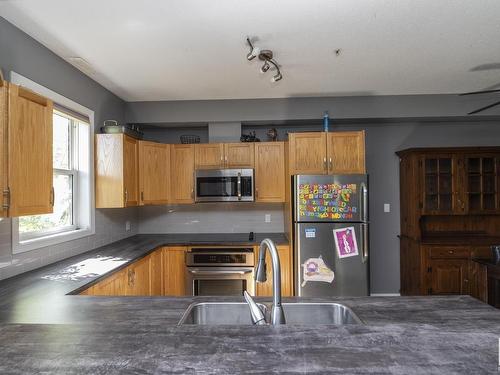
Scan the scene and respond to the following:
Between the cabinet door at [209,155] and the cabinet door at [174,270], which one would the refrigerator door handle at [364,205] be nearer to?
the cabinet door at [209,155]

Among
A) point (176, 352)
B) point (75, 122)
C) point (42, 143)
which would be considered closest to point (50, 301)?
point (42, 143)

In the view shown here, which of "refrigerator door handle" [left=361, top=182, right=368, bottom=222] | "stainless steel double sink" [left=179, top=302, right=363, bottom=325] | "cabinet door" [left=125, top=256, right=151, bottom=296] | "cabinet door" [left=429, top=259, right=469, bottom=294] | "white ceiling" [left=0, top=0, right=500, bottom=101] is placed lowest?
"cabinet door" [left=429, top=259, right=469, bottom=294]

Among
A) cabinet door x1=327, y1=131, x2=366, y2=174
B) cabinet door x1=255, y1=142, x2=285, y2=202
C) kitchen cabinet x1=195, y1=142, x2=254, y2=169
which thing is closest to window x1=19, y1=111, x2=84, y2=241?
kitchen cabinet x1=195, y1=142, x2=254, y2=169

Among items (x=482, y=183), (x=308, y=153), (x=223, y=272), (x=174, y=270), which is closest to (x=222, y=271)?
(x=223, y=272)

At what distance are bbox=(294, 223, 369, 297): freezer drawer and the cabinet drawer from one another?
2.91ft

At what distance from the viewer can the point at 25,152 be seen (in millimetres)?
1682

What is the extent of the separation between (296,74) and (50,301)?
2.58 metres

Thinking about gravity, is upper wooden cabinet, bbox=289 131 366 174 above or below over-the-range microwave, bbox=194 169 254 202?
above

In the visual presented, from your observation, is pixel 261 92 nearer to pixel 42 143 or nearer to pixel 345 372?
pixel 42 143

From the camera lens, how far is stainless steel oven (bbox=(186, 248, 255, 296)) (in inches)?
130

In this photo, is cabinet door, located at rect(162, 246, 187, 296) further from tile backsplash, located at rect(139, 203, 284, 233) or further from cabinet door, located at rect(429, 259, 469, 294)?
cabinet door, located at rect(429, 259, 469, 294)

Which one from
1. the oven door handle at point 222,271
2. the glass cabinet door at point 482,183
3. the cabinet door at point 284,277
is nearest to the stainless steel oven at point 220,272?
the oven door handle at point 222,271

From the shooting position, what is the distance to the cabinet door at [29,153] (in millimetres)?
1592

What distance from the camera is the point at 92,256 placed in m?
2.69
